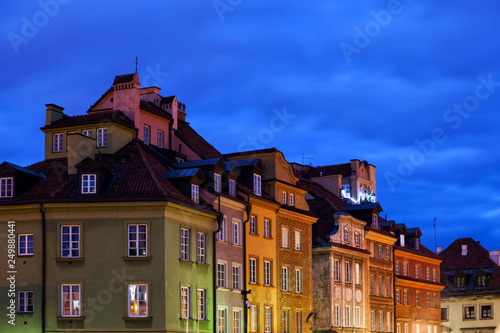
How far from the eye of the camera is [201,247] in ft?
178

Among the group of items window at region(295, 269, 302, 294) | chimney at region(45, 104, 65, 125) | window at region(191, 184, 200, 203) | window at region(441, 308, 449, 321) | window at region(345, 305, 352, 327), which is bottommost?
window at region(441, 308, 449, 321)

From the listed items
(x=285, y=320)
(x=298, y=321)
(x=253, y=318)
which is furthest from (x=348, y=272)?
(x=253, y=318)

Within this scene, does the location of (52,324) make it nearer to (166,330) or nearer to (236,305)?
(166,330)

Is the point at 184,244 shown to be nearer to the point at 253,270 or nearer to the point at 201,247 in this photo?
the point at 201,247

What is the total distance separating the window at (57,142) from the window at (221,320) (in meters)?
14.8

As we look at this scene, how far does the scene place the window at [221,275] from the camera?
5594 centimetres

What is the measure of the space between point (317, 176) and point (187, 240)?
34988mm

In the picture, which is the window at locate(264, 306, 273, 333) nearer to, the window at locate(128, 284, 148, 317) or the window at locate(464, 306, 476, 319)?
the window at locate(128, 284, 148, 317)

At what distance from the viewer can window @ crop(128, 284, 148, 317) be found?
4925cm

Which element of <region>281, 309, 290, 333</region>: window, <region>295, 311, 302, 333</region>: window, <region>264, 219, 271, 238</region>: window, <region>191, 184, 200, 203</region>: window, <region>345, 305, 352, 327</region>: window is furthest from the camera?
<region>345, 305, 352, 327</region>: window

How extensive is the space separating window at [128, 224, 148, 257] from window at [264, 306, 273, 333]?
14.6 meters

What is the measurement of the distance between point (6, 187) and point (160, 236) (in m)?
10.2

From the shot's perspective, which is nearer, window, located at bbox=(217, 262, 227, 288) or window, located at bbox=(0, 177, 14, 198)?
window, located at bbox=(0, 177, 14, 198)

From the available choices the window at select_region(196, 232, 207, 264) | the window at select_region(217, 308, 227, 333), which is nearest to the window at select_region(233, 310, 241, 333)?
the window at select_region(217, 308, 227, 333)
